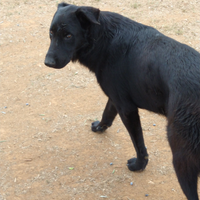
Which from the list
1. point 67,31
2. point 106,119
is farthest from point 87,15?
point 106,119

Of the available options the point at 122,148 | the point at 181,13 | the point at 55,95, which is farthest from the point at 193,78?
the point at 181,13

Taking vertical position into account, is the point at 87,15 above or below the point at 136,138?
above

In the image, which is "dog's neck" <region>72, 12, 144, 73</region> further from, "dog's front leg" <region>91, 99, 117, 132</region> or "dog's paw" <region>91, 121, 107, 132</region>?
"dog's paw" <region>91, 121, 107, 132</region>

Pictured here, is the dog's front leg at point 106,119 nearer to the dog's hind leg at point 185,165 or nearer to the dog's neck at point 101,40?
the dog's neck at point 101,40

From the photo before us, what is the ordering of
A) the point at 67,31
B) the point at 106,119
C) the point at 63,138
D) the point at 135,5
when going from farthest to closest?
the point at 135,5, the point at 63,138, the point at 106,119, the point at 67,31

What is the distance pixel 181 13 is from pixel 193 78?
18.0 ft

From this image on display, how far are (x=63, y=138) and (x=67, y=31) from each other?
1.83 meters

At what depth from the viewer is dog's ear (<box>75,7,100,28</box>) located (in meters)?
2.99

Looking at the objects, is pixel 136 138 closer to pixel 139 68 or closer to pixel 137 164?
pixel 137 164

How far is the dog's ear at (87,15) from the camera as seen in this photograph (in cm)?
299

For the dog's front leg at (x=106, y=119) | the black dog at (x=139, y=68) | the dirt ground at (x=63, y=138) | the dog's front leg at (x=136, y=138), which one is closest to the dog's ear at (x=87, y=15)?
the black dog at (x=139, y=68)

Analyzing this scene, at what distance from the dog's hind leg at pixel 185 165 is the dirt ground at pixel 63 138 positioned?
2.71 feet

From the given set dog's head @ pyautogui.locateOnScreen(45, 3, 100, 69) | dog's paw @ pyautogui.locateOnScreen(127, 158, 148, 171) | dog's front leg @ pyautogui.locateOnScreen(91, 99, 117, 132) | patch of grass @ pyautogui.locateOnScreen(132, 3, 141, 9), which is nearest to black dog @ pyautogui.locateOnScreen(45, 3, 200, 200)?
dog's head @ pyautogui.locateOnScreen(45, 3, 100, 69)

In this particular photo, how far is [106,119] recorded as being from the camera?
4.20 m
